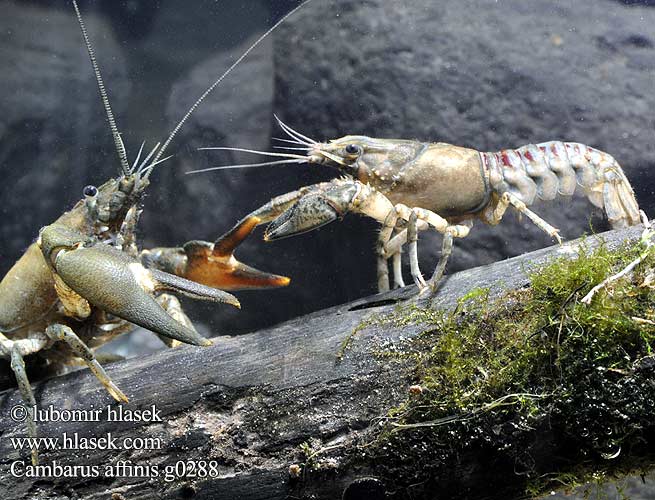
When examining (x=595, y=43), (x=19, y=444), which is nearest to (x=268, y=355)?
(x=19, y=444)

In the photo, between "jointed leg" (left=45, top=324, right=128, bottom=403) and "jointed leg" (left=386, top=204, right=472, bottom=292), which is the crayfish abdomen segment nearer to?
"jointed leg" (left=386, top=204, right=472, bottom=292)

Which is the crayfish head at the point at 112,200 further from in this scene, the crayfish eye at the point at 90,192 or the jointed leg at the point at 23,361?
the jointed leg at the point at 23,361

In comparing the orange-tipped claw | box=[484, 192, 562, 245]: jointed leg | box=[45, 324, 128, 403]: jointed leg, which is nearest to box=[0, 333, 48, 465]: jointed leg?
box=[45, 324, 128, 403]: jointed leg

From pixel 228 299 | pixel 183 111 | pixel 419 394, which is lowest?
pixel 419 394

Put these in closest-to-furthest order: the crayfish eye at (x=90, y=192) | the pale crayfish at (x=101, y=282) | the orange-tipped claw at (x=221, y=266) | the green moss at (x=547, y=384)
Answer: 1. the green moss at (x=547, y=384)
2. the pale crayfish at (x=101, y=282)
3. the crayfish eye at (x=90, y=192)
4. the orange-tipped claw at (x=221, y=266)

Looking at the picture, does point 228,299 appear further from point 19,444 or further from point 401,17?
point 401,17

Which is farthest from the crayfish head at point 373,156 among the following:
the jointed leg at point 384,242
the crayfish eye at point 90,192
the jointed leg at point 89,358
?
the jointed leg at point 89,358
